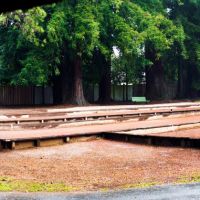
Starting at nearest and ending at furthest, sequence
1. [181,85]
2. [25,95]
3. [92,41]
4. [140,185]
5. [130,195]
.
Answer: [130,195] < [140,185] < [92,41] < [25,95] < [181,85]

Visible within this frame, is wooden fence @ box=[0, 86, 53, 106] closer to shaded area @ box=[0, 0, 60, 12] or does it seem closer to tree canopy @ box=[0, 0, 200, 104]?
tree canopy @ box=[0, 0, 200, 104]

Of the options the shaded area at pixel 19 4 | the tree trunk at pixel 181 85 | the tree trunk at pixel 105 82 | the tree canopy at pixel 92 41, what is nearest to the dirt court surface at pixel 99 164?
the shaded area at pixel 19 4

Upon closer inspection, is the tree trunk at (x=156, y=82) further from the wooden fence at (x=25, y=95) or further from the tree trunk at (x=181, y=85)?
the wooden fence at (x=25, y=95)

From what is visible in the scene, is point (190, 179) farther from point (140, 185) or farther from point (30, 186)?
point (30, 186)

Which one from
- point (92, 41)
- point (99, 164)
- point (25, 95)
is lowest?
point (99, 164)

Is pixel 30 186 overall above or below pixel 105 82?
below

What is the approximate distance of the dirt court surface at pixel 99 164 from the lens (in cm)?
1105

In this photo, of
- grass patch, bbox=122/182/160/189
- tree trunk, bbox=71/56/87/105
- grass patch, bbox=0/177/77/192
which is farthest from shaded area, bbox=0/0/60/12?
tree trunk, bbox=71/56/87/105

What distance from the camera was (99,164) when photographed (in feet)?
43.6

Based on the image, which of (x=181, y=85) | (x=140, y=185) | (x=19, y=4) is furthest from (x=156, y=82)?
(x=19, y=4)

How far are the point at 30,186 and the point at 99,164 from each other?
139 inches

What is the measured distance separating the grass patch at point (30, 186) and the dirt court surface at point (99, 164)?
0.33m

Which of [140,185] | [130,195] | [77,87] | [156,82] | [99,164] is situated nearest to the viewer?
[130,195]

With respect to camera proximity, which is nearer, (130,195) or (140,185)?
(130,195)
